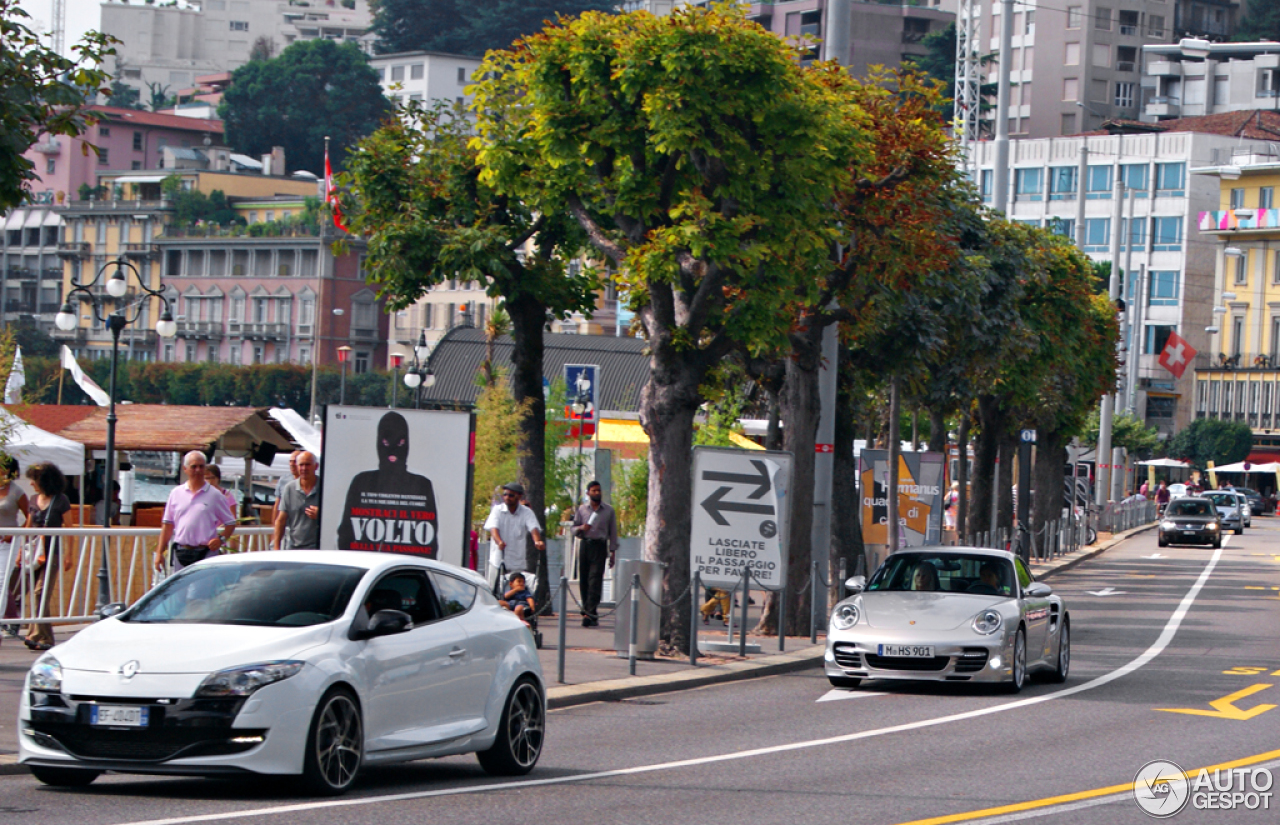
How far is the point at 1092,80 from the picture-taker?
426 feet

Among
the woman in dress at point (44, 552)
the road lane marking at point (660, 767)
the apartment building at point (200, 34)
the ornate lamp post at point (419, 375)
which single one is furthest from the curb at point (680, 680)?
the apartment building at point (200, 34)

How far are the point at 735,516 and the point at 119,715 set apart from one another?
37.7 ft

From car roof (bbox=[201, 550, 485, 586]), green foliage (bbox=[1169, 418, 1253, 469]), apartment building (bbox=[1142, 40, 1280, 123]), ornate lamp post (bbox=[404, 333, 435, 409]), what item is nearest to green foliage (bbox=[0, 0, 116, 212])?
car roof (bbox=[201, 550, 485, 586])

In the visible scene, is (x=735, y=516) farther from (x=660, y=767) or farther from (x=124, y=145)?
(x=124, y=145)

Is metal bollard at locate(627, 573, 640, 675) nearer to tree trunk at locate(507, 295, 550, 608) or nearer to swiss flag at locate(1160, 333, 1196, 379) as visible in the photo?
tree trunk at locate(507, 295, 550, 608)

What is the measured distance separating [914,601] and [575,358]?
144 ft

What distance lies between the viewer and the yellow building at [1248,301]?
341ft

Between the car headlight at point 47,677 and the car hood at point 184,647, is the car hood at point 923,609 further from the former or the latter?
the car headlight at point 47,677

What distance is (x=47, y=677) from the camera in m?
10.0

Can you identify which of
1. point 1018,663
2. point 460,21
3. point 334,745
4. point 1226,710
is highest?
point 460,21

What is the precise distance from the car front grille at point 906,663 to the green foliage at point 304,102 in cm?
13481

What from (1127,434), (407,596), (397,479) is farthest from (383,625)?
(1127,434)

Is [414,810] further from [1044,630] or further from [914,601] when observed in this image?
[1044,630]

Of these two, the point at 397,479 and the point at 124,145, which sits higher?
the point at 124,145
